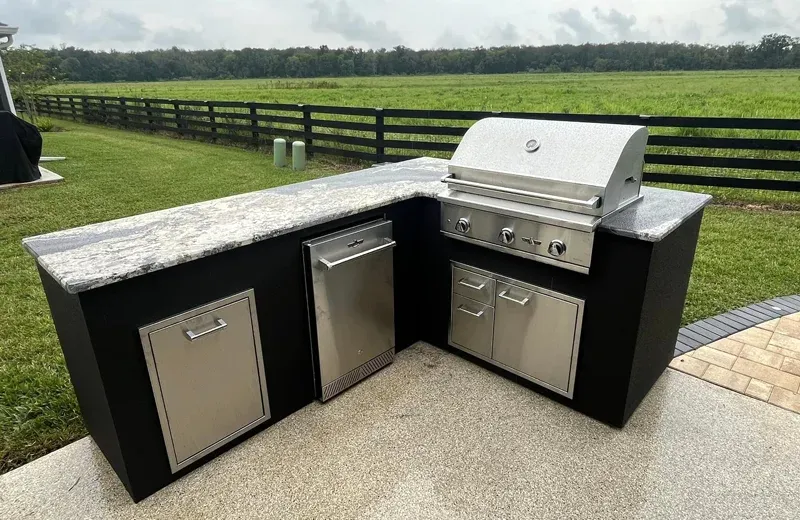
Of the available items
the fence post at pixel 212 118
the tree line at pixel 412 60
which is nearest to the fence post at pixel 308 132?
the fence post at pixel 212 118

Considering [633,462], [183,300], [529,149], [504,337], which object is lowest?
[633,462]

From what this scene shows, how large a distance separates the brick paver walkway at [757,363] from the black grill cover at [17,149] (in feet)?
29.0

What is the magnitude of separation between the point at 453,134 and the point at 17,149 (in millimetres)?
6627

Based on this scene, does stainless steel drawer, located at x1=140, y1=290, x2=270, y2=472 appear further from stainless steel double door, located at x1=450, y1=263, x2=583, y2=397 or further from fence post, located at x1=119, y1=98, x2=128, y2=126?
fence post, located at x1=119, y1=98, x2=128, y2=126

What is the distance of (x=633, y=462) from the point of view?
2.00 metres

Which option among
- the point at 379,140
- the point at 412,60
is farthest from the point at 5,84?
the point at 412,60

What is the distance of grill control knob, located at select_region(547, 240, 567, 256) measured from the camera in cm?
202

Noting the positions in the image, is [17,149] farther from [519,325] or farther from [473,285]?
[519,325]

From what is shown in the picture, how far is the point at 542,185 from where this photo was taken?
81.7 inches

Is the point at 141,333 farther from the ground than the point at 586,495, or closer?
farther from the ground

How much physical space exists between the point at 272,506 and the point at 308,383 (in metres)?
0.65

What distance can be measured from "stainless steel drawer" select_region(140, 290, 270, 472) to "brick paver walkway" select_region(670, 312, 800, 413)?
2269 mm

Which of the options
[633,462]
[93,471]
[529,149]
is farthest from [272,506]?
[529,149]

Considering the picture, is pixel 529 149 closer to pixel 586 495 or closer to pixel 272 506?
pixel 586 495
